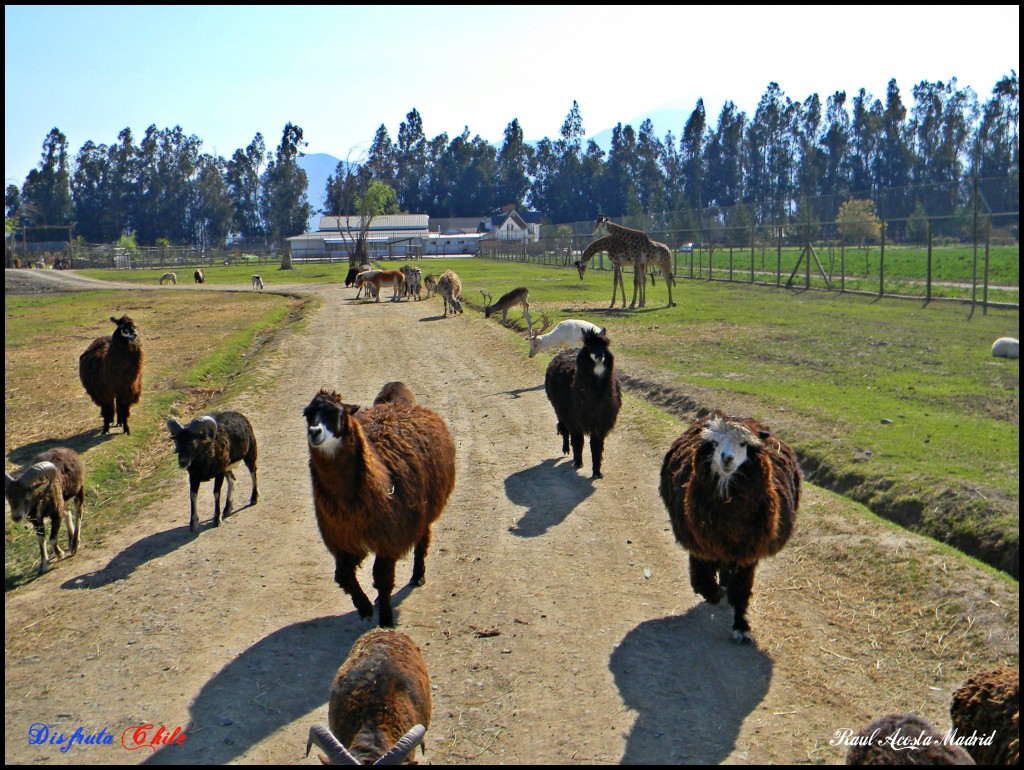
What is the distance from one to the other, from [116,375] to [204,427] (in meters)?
5.26

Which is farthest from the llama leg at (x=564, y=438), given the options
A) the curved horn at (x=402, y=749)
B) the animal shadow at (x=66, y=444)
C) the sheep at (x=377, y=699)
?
the curved horn at (x=402, y=749)

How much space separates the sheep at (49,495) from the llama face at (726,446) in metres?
6.15

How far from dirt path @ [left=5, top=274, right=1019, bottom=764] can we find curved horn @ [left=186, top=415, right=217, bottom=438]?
3.28 ft

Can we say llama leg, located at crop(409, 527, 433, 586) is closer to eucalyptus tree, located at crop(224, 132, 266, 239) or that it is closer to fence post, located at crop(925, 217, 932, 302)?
fence post, located at crop(925, 217, 932, 302)

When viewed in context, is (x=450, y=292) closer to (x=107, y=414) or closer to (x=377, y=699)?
(x=107, y=414)

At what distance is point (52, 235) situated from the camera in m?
126

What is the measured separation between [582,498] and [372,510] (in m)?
3.65

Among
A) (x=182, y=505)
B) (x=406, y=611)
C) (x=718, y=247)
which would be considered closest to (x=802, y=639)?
(x=406, y=611)

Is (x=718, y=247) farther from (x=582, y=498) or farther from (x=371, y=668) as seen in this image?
(x=371, y=668)

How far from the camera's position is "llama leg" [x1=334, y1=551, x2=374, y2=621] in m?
6.89

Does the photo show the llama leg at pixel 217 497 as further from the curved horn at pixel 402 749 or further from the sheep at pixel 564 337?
the sheep at pixel 564 337

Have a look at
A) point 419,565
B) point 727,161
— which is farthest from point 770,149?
point 419,565

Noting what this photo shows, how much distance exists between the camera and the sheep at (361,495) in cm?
666

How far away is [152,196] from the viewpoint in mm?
126250
